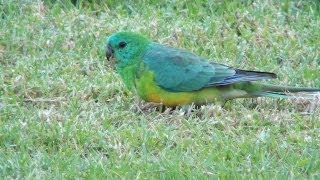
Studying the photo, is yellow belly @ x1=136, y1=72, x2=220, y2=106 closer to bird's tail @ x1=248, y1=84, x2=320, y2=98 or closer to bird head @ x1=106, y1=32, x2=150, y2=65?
bird head @ x1=106, y1=32, x2=150, y2=65

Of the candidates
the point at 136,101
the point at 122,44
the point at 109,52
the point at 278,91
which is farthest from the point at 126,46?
the point at 278,91

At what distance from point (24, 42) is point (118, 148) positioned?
220 centimetres

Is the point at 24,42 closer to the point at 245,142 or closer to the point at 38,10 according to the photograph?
the point at 38,10

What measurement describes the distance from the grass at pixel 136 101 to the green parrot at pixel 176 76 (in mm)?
111

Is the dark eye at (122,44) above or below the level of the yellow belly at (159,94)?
above

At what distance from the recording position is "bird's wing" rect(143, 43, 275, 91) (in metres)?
6.71

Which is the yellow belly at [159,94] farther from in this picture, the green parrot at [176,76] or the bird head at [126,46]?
the bird head at [126,46]

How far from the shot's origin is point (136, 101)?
22.5 feet

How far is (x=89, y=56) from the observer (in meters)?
7.74

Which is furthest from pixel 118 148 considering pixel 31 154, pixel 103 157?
pixel 31 154

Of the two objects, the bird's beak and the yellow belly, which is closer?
the yellow belly

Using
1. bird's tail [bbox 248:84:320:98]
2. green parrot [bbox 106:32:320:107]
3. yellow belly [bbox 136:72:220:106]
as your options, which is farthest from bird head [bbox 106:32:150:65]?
bird's tail [bbox 248:84:320:98]

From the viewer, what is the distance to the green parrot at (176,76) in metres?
6.71

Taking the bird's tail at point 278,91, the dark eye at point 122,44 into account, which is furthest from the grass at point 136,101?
the dark eye at point 122,44
